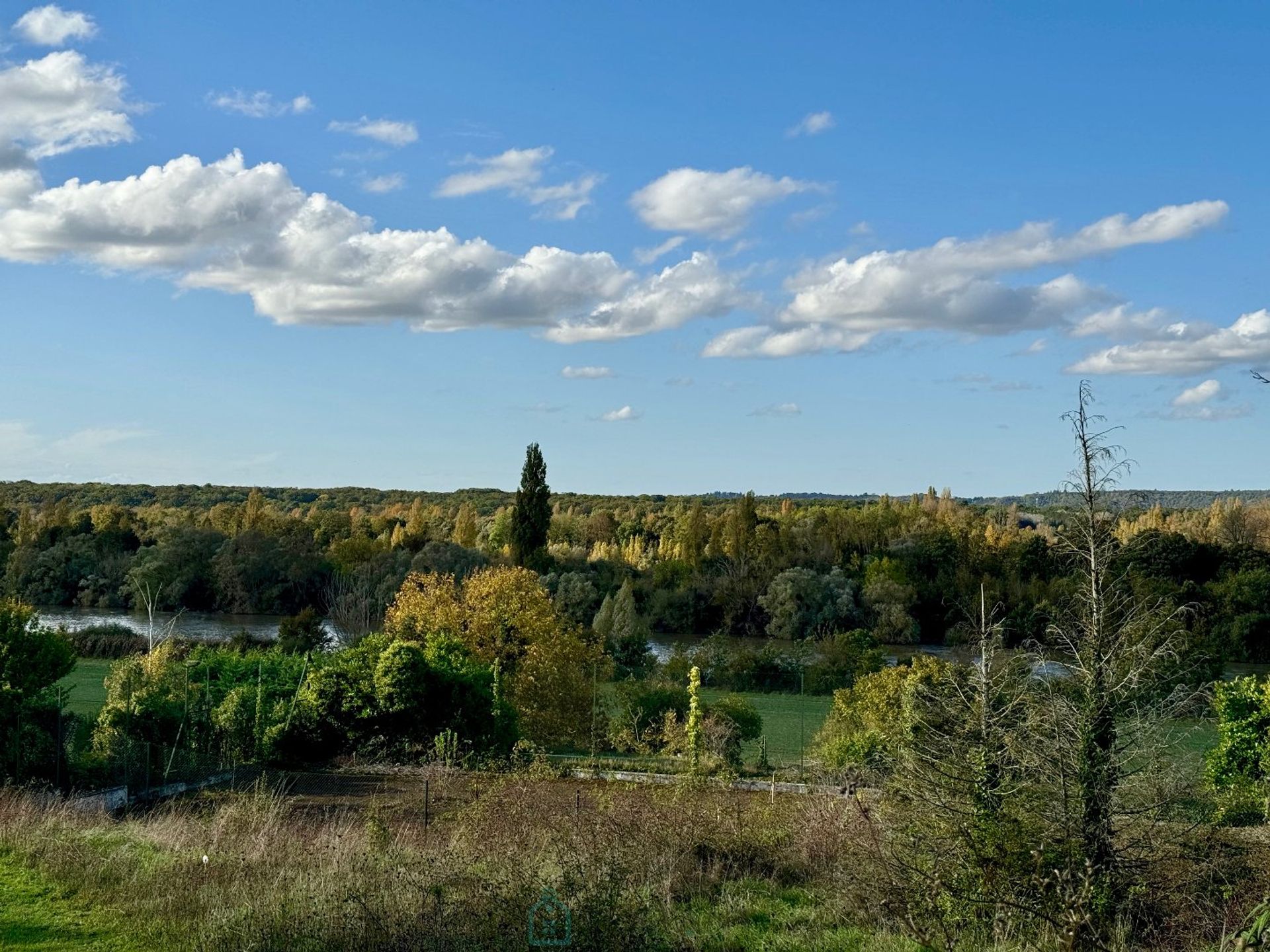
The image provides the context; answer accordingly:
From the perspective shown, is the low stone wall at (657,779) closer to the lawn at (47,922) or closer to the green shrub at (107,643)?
the lawn at (47,922)

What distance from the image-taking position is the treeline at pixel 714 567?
1964 inches

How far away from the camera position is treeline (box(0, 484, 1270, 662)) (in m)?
49.9

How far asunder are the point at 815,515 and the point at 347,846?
5837 centimetres

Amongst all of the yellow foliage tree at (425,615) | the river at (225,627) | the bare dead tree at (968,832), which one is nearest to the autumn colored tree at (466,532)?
the river at (225,627)

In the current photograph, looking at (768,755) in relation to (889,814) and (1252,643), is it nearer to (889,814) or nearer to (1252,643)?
(889,814)

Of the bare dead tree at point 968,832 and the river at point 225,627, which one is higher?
the bare dead tree at point 968,832

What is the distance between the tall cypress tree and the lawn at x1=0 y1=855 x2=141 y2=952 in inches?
1699

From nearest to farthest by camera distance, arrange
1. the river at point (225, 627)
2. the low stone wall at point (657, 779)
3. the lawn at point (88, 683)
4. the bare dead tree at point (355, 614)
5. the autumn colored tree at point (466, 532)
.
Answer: the low stone wall at point (657, 779), the lawn at point (88, 683), the bare dead tree at point (355, 614), the river at point (225, 627), the autumn colored tree at point (466, 532)

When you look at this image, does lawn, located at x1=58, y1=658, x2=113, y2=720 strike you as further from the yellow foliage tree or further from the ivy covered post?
the ivy covered post

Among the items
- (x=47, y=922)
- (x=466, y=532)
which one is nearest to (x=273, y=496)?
(x=466, y=532)

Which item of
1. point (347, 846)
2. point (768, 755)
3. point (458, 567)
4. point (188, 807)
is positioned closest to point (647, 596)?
point (458, 567)

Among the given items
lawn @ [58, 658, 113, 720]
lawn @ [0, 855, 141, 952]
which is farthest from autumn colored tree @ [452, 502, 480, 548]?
lawn @ [0, 855, 141, 952]

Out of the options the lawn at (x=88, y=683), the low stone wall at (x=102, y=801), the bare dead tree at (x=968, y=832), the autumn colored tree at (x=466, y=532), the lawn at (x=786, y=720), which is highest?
the autumn colored tree at (x=466, y=532)

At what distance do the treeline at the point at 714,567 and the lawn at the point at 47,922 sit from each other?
3224 cm
